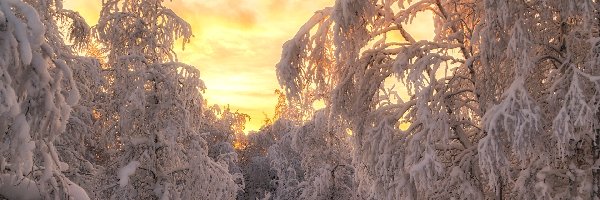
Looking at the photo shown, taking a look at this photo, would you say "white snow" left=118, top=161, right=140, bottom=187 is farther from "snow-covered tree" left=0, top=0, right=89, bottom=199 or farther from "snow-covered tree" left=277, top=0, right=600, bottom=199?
"snow-covered tree" left=0, top=0, right=89, bottom=199

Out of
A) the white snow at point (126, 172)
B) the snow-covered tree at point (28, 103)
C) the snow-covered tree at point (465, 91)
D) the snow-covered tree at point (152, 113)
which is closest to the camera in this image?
the snow-covered tree at point (28, 103)

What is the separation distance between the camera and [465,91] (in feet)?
25.2

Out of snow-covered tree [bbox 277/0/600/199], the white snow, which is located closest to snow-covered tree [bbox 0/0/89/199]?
snow-covered tree [bbox 277/0/600/199]

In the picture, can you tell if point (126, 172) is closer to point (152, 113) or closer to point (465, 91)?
point (152, 113)

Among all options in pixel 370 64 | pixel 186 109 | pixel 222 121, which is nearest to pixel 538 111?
pixel 370 64

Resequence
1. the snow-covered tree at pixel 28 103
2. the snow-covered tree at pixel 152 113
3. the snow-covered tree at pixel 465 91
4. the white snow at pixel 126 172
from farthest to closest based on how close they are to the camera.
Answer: the snow-covered tree at pixel 152 113
the white snow at pixel 126 172
the snow-covered tree at pixel 465 91
the snow-covered tree at pixel 28 103

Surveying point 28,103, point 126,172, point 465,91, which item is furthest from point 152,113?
point 28,103

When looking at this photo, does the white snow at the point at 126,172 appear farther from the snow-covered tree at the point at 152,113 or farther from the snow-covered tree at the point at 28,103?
the snow-covered tree at the point at 28,103

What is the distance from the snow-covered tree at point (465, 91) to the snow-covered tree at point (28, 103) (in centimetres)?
422

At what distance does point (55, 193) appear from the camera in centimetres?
397

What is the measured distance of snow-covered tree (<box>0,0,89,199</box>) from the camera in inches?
135

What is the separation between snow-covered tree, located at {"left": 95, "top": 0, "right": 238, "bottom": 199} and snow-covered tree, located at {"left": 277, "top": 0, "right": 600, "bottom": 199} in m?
2.86

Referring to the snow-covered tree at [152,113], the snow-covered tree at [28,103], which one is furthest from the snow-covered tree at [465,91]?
the snow-covered tree at [28,103]

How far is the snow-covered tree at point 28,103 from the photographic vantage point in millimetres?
3424
